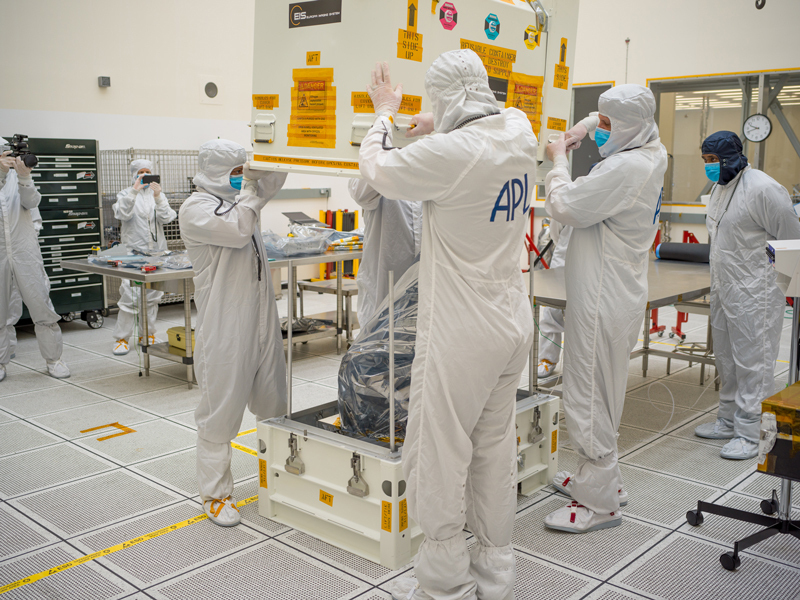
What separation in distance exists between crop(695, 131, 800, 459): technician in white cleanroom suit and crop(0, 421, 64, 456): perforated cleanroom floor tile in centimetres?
370

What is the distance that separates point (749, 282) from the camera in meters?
3.56

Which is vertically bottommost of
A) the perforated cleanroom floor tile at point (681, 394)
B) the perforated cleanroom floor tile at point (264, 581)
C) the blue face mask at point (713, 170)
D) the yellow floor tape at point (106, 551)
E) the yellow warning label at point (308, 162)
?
the yellow floor tape at point (106, 551)

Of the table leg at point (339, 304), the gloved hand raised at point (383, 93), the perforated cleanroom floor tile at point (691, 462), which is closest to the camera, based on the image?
the gloved hand raised at point (383, 93)

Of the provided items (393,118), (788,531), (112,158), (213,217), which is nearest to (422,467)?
(393,118)

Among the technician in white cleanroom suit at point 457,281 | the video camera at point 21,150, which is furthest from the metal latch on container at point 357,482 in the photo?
the video camera at point 21,150

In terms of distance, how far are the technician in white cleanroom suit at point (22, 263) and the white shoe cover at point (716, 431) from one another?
432 centimetres

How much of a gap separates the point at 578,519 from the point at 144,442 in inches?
93.7

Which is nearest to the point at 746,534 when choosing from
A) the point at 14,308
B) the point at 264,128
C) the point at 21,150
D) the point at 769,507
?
the point at 769,507

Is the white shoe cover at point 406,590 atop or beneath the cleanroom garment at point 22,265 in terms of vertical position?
beneath

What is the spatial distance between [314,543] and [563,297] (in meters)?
1.71

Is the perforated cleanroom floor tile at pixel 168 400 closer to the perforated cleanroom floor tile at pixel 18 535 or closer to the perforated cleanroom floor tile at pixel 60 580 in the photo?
the perforated cleanroom floor tile at pixel 18 535

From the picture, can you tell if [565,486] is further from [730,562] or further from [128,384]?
[128,384]

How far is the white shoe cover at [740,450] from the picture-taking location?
3570 mm

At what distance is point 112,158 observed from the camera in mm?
7105
